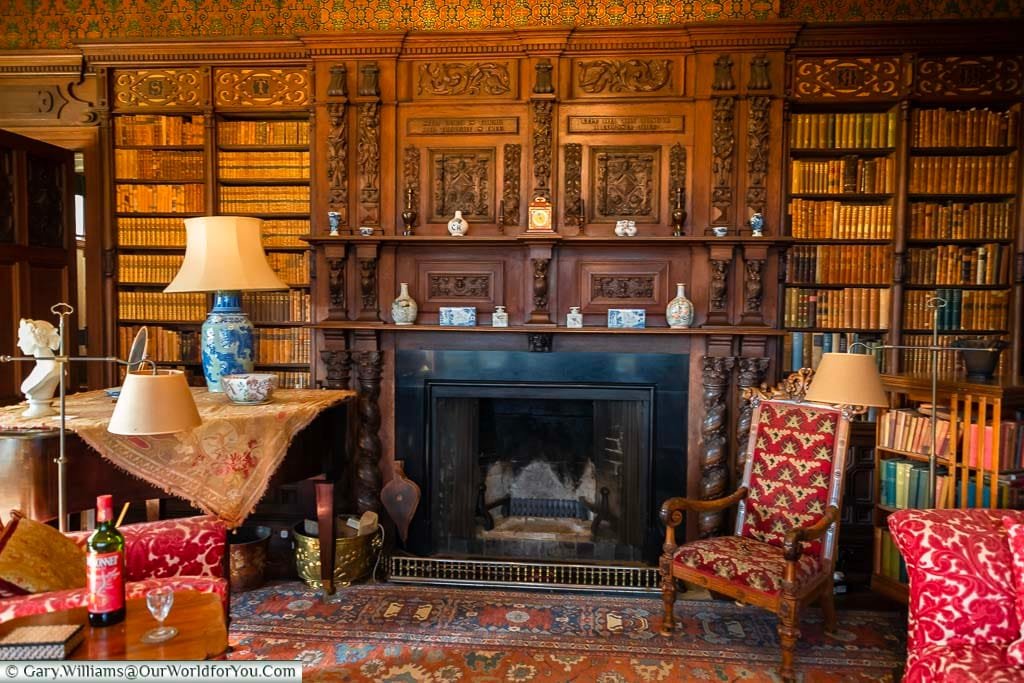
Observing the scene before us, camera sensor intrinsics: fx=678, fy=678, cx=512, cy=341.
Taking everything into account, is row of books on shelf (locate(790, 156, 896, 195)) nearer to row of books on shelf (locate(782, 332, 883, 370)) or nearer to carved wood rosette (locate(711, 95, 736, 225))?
carved wood rosette (locate(711, 95, 736, 225))

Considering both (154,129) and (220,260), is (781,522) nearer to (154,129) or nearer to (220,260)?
(220,260)

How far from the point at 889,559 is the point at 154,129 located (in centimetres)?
467

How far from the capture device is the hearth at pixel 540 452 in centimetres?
376

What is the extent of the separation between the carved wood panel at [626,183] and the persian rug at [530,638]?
2033 millimetres

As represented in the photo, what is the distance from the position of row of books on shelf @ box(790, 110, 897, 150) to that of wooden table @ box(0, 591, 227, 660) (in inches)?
143

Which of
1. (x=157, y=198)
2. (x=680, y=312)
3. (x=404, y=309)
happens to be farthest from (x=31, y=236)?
(x=680, y=312)

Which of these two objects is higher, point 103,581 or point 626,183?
point 626,183

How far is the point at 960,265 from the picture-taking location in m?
3.84

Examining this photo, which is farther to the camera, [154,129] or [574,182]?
[154,129]

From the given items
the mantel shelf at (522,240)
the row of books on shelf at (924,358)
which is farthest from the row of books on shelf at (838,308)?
the mantel shelf at (522,240)

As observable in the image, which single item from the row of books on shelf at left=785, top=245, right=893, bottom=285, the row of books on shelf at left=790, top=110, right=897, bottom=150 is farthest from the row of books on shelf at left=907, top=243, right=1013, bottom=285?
the row of books on shelf at left=790, top=110, right=897, bottom=150

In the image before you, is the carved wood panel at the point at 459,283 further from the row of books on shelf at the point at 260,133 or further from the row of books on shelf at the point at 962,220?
the row of books on shelf at the point at 962,220

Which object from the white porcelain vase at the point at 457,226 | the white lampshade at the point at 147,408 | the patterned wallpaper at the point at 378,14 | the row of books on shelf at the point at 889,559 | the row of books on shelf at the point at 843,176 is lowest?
the row of books on shelf at the point at 889,559

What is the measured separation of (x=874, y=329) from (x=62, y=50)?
5.04 metres
